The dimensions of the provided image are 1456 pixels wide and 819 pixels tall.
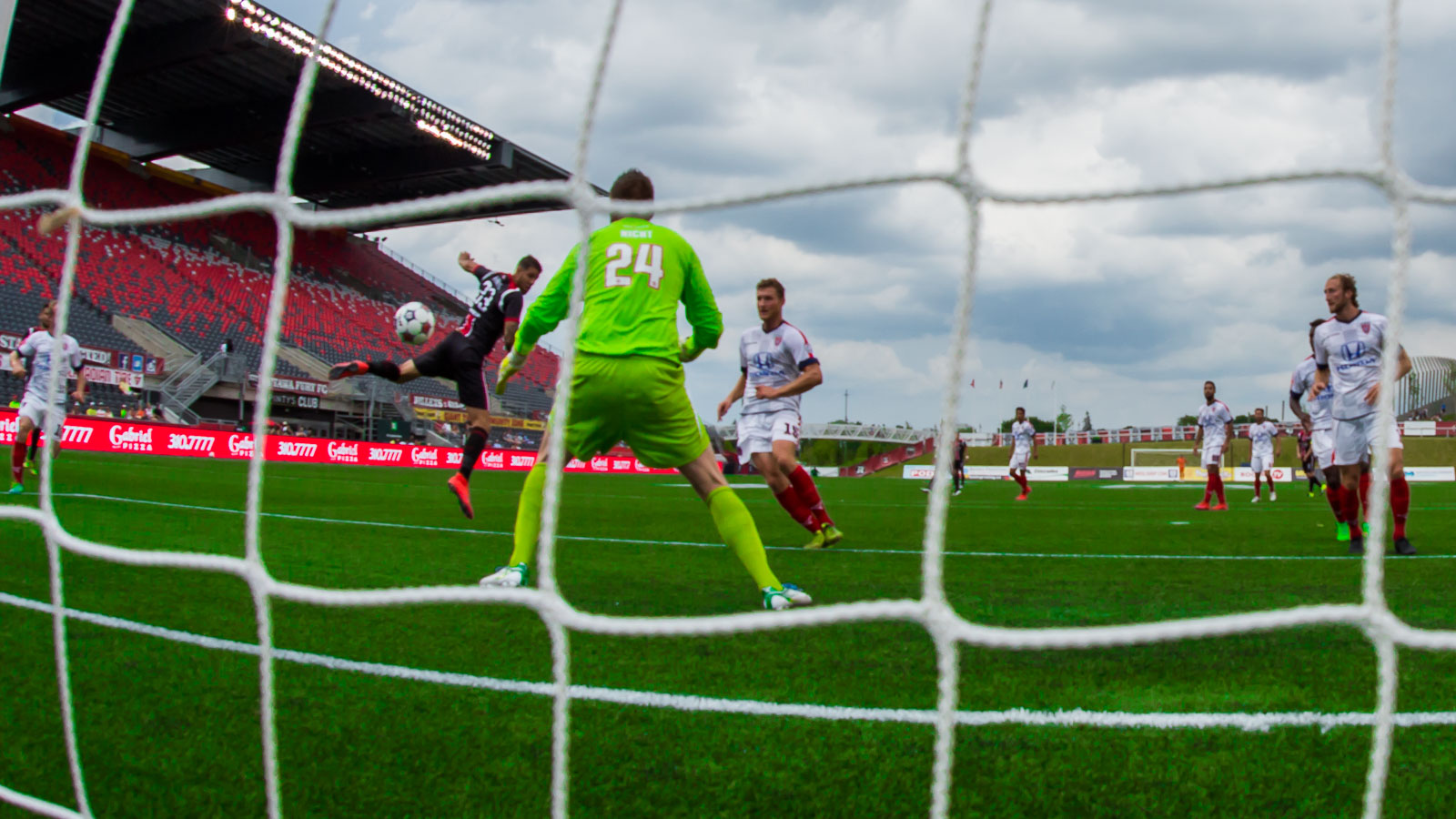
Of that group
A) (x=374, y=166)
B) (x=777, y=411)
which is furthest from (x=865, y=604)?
(x=374, y=166)

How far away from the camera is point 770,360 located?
632 cm

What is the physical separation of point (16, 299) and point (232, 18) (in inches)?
355

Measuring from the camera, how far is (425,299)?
31297mm

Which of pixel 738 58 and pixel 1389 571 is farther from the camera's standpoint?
pixel 1389 571

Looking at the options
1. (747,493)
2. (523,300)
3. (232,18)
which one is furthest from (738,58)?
(232,18)

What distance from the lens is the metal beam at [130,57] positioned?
1733cm

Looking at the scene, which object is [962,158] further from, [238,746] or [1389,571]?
[1389,571]

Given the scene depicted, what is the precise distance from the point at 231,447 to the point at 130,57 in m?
7.42

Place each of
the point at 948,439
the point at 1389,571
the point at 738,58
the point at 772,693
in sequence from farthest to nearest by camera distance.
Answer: the point at 1389,571 < the point at 772,693 < the point at 738,58 < the point at 948,439

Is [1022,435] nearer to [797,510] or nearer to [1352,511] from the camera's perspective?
[1352,511]

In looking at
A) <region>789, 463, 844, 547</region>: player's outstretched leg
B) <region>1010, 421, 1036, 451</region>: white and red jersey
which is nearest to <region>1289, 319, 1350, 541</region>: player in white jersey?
<region>789, 463, 844, 547</region>: player's outstretched leg

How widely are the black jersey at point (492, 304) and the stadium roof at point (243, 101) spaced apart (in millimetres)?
13246

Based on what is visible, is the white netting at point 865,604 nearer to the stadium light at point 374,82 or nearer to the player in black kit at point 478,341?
the player in black kit at point 478,341

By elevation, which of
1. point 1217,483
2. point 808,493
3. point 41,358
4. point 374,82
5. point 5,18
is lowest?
point 808,493
